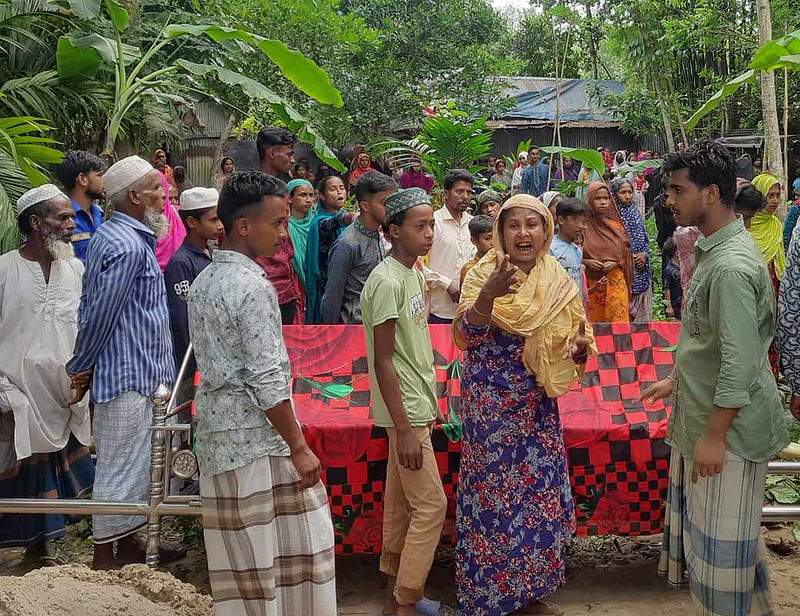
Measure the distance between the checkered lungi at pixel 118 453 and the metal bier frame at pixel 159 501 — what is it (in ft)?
0.27

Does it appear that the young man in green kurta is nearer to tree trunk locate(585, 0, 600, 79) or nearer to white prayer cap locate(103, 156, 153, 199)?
white prayer cap locate(103, 156, 153, 199)

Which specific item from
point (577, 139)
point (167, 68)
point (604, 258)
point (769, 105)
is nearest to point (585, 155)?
point (769, 105)

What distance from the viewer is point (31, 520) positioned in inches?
174

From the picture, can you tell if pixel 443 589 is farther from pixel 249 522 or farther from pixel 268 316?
pixel 268 316

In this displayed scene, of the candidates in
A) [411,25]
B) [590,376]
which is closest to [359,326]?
[590,376]

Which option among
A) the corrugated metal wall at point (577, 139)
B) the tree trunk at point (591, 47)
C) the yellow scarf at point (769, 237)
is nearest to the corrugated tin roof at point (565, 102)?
the corrugated metal wall at point (577, 139)

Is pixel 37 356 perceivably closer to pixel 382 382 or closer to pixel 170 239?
pixel 170 239

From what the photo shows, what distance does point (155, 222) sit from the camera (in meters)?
4.13

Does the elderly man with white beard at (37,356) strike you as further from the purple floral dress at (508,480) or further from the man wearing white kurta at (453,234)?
the man wearing white kurta at (453,234)

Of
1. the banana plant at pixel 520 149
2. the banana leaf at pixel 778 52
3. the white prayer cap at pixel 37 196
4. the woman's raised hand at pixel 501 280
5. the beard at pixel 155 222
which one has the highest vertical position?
the banana plant at pixel 520 149

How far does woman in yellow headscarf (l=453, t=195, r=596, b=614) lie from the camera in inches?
134

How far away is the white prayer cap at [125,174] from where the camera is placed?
397cm

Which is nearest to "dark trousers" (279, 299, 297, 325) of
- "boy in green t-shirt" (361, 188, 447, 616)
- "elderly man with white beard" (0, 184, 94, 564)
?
"elderly man with white beard" (0, 184, 94, 564)

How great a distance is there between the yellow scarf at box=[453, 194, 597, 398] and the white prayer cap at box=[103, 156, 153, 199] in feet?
5.62
